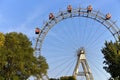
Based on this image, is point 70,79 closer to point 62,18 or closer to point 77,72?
point 77,72

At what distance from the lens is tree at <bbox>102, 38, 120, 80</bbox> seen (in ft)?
182

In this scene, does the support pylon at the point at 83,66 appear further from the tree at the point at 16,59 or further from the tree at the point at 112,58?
the tree at the point at 112,58

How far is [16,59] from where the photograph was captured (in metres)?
76.4

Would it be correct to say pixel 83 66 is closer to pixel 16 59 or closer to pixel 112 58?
pixel 16 59

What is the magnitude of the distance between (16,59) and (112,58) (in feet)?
80.5

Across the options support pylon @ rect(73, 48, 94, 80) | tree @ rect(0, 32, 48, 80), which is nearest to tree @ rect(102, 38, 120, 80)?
tree @ rect(0, 32, 48, 80)

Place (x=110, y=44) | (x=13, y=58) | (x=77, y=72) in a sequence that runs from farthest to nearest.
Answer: (x=77, y=72), (x=13, y=58), (x=110, y=44)

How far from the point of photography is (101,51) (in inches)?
2299

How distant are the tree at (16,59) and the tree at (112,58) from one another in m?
21.3

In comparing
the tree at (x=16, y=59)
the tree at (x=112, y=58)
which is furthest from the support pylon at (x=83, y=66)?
the tree at (x=112, y=58)

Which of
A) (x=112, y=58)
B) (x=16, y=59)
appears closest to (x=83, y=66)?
(x=16, y=59)

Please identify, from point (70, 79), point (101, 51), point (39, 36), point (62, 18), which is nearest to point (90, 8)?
point (62, 18)

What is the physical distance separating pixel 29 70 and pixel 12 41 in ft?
18.8

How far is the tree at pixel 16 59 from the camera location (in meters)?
75.7
